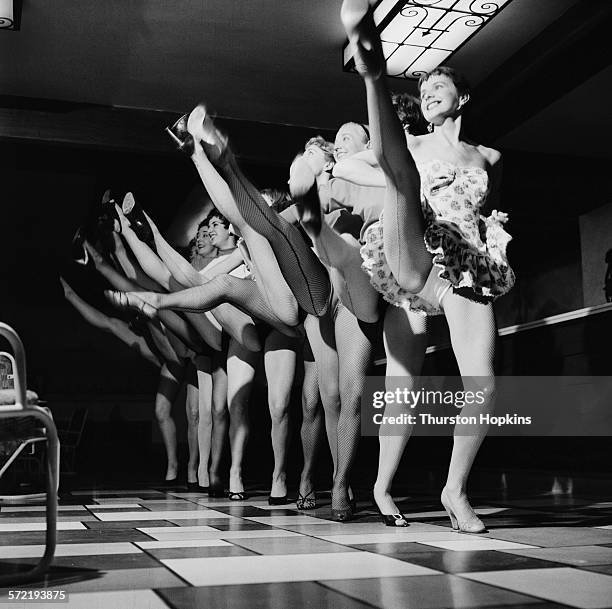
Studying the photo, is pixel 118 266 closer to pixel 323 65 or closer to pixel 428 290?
pixel 323 65

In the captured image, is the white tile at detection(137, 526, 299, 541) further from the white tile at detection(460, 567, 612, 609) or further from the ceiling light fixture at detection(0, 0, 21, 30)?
the ceiling light fixture at detection(0, 0, 21, 30)

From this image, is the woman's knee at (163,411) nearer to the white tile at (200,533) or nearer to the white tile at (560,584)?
the white tile at (200,533)

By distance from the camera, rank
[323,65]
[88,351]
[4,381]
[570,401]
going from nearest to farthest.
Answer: [4,381], [570,401], [323,65], [88,351]

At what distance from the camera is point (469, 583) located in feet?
4.25

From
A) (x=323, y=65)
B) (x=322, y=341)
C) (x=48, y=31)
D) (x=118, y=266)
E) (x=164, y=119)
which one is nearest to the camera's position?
(x=322, y=341)

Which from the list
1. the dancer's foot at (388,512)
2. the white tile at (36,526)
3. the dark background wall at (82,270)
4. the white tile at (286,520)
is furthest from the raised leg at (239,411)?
the dark background wall at (82,270)

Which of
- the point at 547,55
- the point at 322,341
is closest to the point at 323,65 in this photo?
the point at 547,55

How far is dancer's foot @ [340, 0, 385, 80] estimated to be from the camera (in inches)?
68.7

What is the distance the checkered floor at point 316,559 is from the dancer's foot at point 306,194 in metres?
1.01

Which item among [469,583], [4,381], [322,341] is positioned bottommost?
[469,583]

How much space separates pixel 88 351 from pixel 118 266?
1277mm

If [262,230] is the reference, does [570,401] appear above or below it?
below

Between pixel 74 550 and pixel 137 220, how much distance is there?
5.97 meters

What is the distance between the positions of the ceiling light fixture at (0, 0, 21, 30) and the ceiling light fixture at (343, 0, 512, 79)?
1.90 metres
